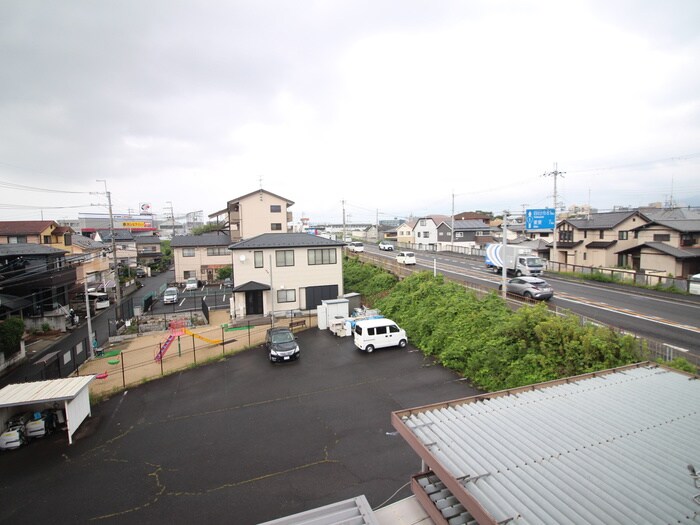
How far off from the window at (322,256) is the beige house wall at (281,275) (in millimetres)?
224

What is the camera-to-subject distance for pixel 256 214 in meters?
39.6

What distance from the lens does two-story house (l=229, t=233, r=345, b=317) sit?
78.2 ft

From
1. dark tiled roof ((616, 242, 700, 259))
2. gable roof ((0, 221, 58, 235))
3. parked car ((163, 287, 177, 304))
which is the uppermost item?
gable roof ((0, 221, 58, 235))

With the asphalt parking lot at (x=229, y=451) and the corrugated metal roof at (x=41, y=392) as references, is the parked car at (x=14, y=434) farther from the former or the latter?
the corrugated metal roof at (x=41, y=392)

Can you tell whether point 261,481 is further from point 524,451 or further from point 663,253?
point 663,253

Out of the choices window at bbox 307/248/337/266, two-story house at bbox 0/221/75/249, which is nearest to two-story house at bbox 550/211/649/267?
window at bbox 307/248/337/266

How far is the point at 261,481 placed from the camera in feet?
27.4

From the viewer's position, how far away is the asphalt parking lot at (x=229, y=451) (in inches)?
306

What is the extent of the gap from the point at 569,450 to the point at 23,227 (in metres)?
45.8

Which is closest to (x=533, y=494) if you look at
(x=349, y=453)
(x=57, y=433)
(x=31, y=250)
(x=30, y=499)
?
(x=349, y=453)

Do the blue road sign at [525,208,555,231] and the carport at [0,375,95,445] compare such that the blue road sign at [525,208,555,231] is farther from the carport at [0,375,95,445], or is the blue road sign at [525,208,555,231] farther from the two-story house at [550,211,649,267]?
the carport at [0,375,95,445]

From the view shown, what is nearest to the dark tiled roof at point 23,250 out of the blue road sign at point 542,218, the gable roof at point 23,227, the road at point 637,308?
the gable roof at point 23,227

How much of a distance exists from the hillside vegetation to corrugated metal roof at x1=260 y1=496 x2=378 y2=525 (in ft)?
29.3

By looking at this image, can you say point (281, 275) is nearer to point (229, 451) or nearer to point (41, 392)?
point (41, 392)
